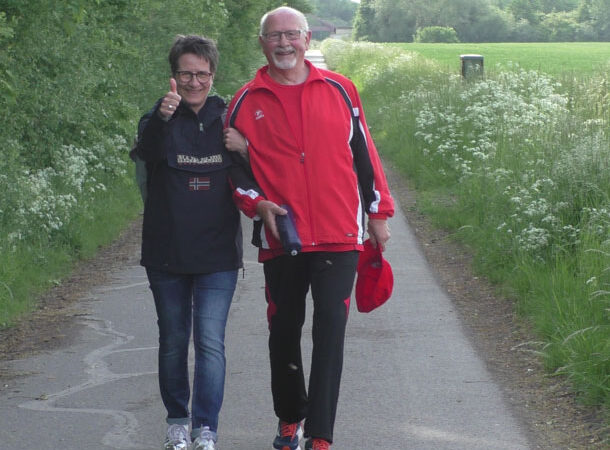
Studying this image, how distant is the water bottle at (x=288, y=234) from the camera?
4605 millimetres

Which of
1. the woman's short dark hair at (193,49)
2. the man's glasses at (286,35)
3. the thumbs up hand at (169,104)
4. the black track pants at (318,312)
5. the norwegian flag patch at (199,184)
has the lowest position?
the black track pants at (318,312)

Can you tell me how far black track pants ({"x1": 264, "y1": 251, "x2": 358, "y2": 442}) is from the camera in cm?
476

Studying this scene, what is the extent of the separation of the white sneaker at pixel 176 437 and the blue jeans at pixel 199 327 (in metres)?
0.12

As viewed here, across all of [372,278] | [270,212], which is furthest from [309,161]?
[372,278]

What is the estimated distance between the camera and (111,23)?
40.6 feet

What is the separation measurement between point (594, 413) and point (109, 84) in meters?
8.84

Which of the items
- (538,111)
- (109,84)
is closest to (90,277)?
(109,84)

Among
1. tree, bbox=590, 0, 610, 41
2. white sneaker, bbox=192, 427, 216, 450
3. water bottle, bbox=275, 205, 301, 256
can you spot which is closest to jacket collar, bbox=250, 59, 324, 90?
water bottle, bbox=275, 205, 301, 256

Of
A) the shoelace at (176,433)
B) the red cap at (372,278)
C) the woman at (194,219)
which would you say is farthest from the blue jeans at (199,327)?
the red cap at (372,278)

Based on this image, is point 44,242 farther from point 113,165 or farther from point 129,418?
point 129,418

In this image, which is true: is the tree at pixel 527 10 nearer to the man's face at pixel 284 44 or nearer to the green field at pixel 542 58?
the green field at pixel 542 58

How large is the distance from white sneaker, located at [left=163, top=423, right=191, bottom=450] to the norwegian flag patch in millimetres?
1075

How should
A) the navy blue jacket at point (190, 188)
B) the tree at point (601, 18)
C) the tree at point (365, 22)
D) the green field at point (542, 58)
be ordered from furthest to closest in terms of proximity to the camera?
the tree at point (365, 22) < the tree at point (601, 18) < the green field at point (542, 58) < the navy blue jacket at point (190, 188)

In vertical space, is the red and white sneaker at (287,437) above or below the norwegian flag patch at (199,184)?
below
